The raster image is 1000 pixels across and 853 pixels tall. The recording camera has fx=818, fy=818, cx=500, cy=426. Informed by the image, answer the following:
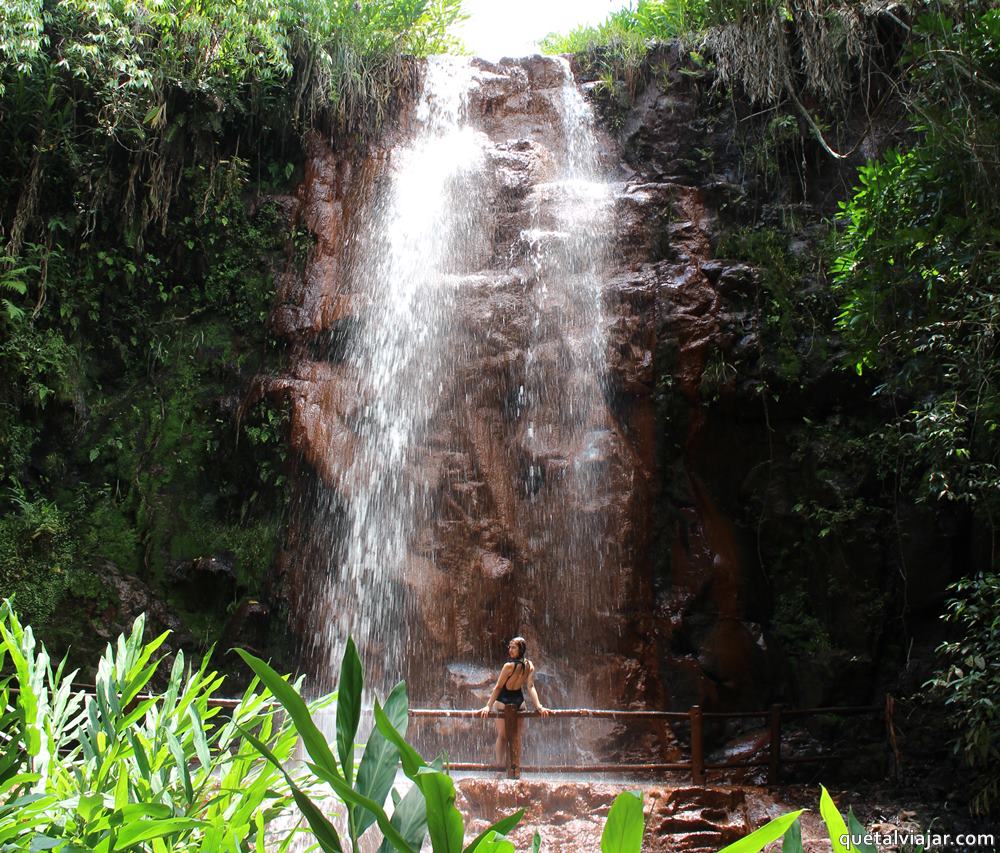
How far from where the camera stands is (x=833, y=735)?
25.5ft

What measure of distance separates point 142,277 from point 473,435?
445cm

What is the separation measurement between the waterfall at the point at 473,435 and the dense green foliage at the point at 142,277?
1.06 metres

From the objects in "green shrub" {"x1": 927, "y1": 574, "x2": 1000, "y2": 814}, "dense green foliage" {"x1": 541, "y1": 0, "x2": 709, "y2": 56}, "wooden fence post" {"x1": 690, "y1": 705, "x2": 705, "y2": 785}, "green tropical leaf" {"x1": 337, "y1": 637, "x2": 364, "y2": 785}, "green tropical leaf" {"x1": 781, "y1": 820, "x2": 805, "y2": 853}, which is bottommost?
"wooden fence post" {"x1": 690, "y1": 705, "x2": 705, "y2": 785}

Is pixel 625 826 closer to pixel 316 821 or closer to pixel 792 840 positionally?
pixel 792 840

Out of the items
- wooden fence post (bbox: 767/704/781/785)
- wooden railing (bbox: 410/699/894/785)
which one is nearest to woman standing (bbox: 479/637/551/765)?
wooden railing (bbox: 410/699/894/785)

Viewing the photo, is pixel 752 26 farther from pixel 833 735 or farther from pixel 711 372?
pixel 833 735

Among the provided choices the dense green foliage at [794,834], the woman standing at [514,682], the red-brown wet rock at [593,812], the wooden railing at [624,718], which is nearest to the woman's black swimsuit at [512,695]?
the woman standing at [514,682]

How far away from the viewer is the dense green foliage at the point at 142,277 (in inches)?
335

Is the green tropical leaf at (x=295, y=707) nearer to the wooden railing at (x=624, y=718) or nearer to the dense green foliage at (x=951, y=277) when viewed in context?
the wooden railing at (x=624, y=718)

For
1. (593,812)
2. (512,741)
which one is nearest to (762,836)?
(593,812)

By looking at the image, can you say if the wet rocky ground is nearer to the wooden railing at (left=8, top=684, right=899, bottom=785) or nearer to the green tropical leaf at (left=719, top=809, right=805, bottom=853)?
the wooden railing at (left=8, top=684, right=899, bottom=785)

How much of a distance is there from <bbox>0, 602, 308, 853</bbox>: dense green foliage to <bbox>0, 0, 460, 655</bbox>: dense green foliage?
20.9 ft

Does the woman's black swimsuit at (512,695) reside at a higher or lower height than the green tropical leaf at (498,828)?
lower

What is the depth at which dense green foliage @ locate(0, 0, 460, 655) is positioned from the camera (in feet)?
27.9
